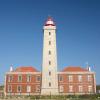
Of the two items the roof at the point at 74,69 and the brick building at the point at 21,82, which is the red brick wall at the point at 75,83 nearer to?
the roof at the point at 74,69

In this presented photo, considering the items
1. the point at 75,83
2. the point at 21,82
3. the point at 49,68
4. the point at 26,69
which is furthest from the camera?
the point at 26,69

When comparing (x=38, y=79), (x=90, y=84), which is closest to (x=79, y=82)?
(x=90, y=84)

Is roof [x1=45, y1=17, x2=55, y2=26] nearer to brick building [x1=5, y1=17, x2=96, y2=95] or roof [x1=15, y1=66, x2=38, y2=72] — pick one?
brick building [x1=5, y1=17, x2=96, y2=95]

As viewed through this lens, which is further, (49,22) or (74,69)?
(74,69)

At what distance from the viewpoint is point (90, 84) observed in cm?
6569

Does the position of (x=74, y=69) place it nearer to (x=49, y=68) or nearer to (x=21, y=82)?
(x=49, y=68)

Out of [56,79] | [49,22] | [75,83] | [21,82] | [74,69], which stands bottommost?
[75,83]

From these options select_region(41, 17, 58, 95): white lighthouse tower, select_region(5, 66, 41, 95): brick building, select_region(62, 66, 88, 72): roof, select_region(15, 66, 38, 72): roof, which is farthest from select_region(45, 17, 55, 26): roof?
select_region(5, 66, 41, 95): brick building

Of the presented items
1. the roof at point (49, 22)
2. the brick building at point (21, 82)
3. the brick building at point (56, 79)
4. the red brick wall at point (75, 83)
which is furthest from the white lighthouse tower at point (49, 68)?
the roof at point (49, 22)

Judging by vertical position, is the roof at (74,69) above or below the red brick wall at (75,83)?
above

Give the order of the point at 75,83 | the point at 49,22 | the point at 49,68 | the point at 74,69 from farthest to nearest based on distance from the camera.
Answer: the point at 74,69, the point at 49,22, the point at 75,83, the point at 49,68

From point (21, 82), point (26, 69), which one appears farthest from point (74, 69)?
point (21, 82)

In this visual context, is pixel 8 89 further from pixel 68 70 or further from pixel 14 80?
pixel 68 70

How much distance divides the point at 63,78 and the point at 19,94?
434 inches
